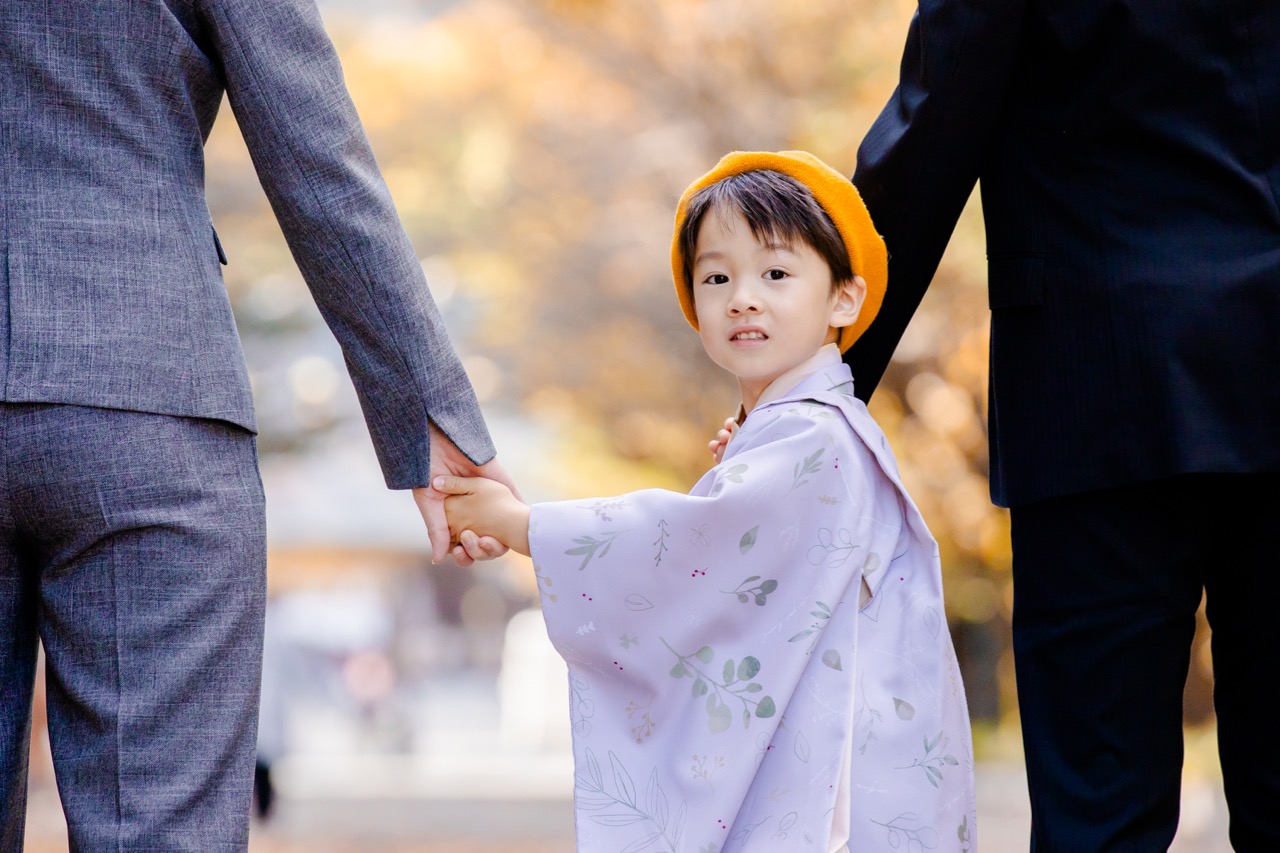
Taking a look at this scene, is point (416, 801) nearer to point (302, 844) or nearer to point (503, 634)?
point (302, 844)

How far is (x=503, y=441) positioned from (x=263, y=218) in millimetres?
4075

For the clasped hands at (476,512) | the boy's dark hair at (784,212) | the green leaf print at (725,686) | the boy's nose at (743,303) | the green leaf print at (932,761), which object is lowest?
the green leaf print at (932,761)

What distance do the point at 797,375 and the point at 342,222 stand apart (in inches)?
27.5

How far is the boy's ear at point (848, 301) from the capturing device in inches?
81.0

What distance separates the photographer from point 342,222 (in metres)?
1.91

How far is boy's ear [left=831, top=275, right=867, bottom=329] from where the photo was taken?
206cm

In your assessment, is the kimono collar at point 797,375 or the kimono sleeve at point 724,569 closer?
the kimono sleeve at point 724,569

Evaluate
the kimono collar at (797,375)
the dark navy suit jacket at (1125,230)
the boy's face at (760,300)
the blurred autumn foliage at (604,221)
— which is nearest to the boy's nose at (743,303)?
the boy's face at (760,300)

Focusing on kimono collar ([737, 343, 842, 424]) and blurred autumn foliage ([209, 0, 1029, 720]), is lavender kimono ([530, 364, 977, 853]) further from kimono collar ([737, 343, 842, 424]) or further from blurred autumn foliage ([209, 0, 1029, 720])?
blurred autumn foliage ([209, 0, 1029, 720])

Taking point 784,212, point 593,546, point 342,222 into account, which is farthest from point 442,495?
point 784,212

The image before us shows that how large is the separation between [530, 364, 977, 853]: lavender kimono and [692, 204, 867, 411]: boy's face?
0.30 feet

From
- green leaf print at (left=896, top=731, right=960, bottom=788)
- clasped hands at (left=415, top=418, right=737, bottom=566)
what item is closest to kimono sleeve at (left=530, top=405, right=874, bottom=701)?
clasped hands at (left=415, top=418, right=737, bottom=566)

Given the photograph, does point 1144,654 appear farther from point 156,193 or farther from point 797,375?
point 156,193

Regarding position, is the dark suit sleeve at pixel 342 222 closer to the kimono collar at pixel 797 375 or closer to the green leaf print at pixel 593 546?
the green leaf print at pixel 593 546
